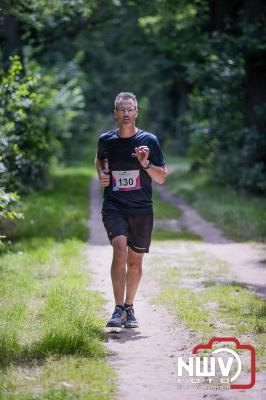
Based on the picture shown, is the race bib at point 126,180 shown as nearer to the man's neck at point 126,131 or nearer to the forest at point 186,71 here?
the man's neck at point 126,131

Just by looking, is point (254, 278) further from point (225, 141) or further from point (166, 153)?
point (166, 153)

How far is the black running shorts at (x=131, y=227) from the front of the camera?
24.3ft

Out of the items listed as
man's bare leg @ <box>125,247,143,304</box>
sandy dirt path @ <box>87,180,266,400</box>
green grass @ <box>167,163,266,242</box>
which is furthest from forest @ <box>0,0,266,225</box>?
man's bare leg @ <box>125,247,143,304</box>

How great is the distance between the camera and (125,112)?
732cm

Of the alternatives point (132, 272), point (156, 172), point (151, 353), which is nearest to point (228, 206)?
point (132, 272)

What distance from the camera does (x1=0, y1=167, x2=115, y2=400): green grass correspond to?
545 cm

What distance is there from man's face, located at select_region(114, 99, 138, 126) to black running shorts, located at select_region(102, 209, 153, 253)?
88cm

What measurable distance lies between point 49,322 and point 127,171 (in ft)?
5.32

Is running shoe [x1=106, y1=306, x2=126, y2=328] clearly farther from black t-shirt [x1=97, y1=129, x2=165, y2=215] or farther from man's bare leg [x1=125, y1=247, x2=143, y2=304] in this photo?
black t-shirt [x1=97, y1=129, x2=165, y2=215]

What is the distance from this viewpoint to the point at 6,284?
953 cm

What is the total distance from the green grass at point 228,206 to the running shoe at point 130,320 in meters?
6.68

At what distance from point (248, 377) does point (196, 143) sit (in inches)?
856

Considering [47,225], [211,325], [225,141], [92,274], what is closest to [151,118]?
[225,141]

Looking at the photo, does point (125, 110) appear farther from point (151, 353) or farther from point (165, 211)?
point (165, 211)
